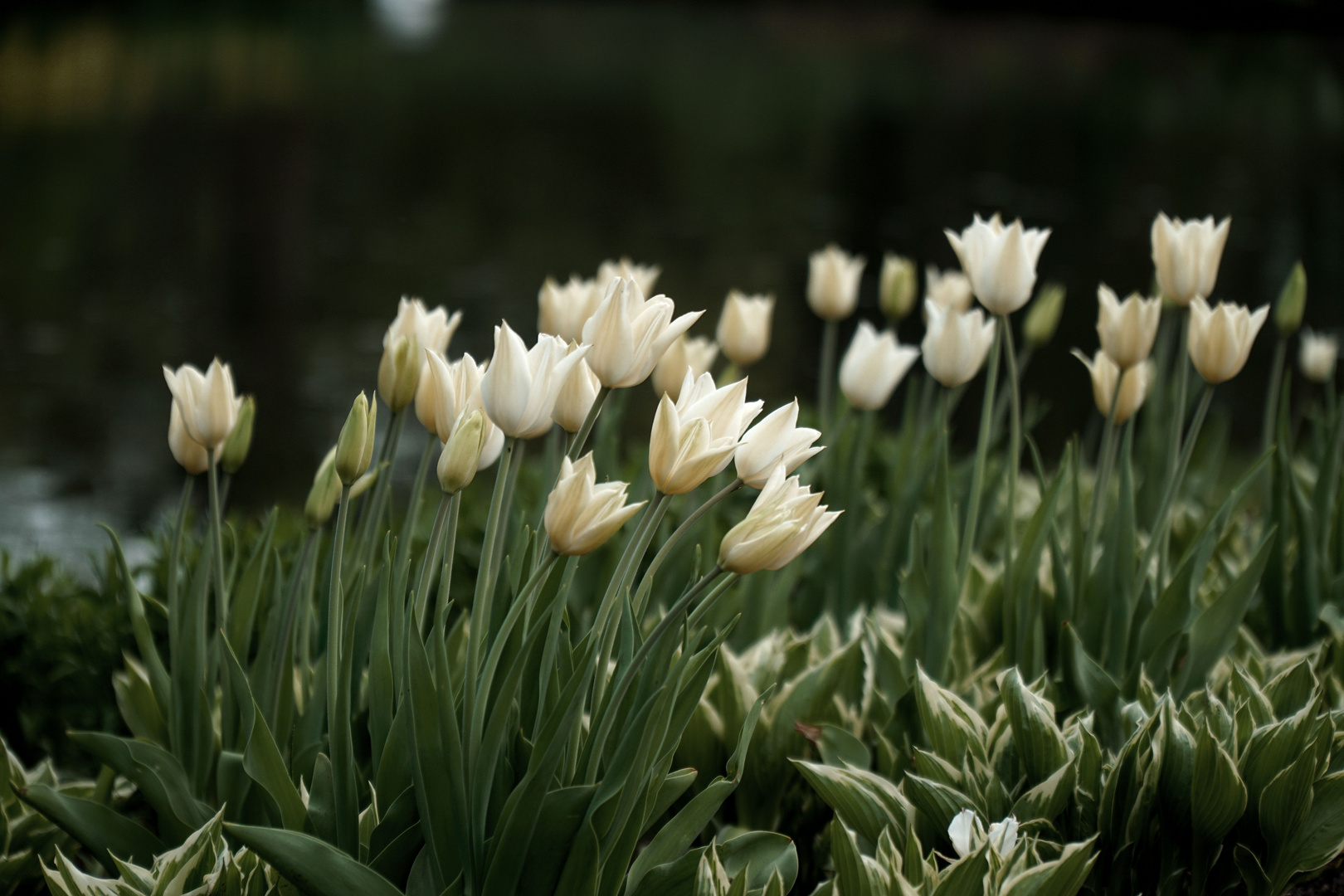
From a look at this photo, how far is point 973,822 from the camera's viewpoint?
1684mm

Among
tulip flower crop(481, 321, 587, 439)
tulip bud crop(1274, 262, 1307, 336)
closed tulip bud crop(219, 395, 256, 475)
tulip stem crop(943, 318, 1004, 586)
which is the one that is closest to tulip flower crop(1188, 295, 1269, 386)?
tulip stem crop(943, 318, 1004, 586)

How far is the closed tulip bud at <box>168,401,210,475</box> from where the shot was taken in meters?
1.91

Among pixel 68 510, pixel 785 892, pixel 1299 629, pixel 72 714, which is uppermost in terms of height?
pixel 1299 629

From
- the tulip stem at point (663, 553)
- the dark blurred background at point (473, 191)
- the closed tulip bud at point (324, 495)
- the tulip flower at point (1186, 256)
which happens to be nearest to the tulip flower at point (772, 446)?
the tulip stem at point (663, 553)

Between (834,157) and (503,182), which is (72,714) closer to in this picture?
(503,182)

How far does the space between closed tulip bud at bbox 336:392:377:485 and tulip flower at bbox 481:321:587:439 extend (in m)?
0.23

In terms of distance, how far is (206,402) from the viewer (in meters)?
1.79

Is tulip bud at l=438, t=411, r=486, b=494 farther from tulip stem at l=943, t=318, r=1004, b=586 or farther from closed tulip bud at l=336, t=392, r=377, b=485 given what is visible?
tulip stem at l=943, t=318, r=1004, b=586

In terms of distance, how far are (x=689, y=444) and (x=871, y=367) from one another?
3.96 feet

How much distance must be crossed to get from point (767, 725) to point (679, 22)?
122 feet

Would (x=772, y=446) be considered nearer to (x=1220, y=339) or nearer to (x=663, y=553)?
(x=663, y=553)

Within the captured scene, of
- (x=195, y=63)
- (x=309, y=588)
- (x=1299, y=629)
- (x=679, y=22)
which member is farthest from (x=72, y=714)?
(x=679, y=22)

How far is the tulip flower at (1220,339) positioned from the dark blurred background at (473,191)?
12.6 feet

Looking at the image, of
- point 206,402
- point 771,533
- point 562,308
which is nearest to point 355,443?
point 206,402
